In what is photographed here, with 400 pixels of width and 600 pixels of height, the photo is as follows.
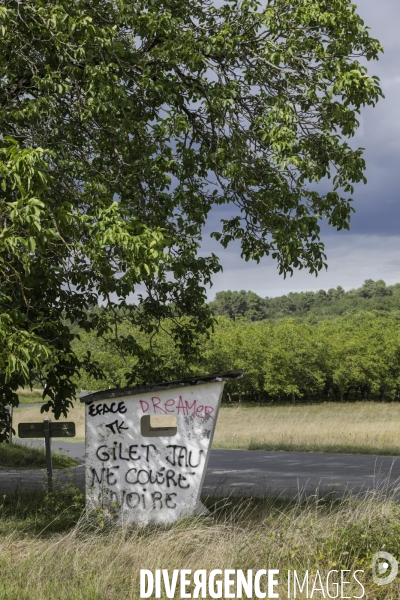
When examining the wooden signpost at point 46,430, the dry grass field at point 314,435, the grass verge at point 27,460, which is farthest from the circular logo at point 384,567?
the dry grass field at point 314,435

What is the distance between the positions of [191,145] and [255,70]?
136cm

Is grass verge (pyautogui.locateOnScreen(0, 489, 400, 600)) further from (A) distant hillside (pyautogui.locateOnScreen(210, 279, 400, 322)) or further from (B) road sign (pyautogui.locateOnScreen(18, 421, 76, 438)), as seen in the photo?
(A) distant hillside (pyautogui.locateOnScreen(210, 279, 400, 322))

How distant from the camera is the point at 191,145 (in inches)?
386

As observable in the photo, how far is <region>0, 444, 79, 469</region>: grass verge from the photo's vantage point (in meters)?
18.5

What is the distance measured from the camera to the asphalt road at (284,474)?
39.3 ft

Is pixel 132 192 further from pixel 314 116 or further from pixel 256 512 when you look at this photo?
pixel 256 512

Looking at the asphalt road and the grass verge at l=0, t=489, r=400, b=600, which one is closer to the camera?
the grass verge at l=0, t=489, r=400, b=600

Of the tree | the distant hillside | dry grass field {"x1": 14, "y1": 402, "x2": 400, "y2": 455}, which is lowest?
dry grass field {"x1": 14, "y1": 402, "x2": 400, "y2": 455}

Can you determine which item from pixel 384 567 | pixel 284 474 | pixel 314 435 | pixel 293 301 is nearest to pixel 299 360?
pixel 314 435

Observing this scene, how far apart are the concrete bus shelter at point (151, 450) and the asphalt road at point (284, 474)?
2.75m

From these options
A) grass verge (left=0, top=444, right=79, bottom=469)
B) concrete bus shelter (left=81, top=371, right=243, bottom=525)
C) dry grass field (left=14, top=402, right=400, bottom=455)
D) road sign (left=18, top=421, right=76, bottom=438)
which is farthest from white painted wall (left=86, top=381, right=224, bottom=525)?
dry grass field (left=14, top=402, right=400, bottom=455)

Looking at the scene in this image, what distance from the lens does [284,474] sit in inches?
603

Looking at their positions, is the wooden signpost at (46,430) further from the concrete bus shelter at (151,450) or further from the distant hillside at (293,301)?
the distant hillside at (293,301)

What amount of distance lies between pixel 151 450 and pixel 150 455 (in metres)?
0.06
